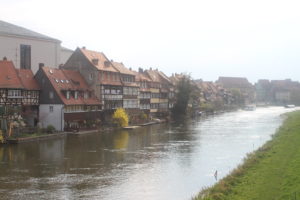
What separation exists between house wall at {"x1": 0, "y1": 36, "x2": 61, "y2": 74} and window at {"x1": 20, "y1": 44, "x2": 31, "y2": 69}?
1.81 ft

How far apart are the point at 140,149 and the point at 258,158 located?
1163 cm

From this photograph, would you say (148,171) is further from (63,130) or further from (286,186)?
(63,130)

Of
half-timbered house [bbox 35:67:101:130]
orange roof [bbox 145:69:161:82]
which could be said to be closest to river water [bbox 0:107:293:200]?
half-timbered house [bbox 35:67:101:130]

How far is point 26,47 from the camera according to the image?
2470 inches

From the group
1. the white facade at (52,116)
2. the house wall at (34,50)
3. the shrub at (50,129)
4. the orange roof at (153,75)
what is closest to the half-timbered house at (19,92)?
the white facade at (52,116)

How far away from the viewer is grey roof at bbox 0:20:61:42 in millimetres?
59391

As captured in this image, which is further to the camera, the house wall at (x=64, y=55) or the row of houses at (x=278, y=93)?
the row of houses at (x=278, y=93)

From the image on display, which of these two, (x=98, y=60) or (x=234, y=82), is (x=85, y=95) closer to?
(x=98, y=60)

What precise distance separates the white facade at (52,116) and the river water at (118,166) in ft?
14.5

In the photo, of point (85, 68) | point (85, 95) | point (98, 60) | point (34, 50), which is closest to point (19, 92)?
point (85, 95)

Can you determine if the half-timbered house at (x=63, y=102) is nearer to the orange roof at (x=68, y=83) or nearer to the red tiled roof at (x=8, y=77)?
the orange roof at (x=68, y=83)

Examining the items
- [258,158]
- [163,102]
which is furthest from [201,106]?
[258,158]

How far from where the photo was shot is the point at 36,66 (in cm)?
6431

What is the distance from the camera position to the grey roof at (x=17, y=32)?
59.4m
